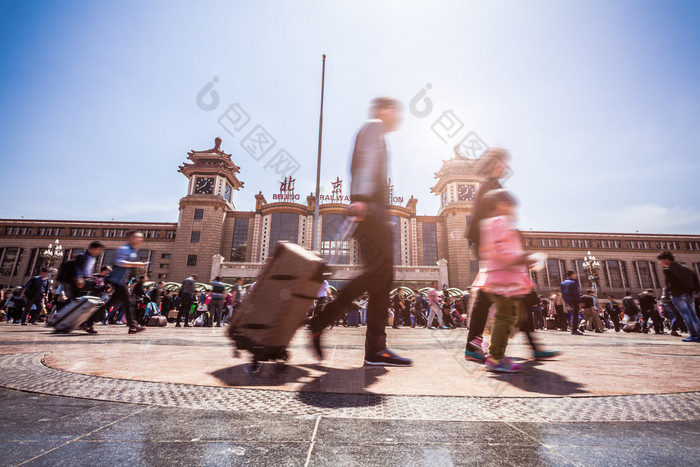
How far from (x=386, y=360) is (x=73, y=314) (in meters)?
4.02

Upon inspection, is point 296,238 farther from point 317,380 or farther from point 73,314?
point 317,380

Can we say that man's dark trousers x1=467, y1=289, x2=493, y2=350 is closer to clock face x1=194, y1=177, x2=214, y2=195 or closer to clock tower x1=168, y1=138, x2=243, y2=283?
Answer: clock tower x1=168, y1=138, x2=243, y2=283

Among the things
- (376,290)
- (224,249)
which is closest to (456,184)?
(224,249)

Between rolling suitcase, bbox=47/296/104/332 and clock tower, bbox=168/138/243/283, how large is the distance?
3411cm

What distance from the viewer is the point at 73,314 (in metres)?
3.97

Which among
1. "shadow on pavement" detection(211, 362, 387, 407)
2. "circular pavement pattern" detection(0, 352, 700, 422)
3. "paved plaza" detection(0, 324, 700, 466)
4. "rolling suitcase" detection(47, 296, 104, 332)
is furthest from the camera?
"rolling suitcase" detection(47, 296, 104, 332)

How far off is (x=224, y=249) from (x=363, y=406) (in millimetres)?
42061

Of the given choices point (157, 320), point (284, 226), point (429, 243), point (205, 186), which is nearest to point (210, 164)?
point (205, 186)

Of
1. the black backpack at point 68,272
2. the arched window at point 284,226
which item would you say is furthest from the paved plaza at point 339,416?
the arched window at point 284,226

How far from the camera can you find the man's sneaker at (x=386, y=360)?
228cm

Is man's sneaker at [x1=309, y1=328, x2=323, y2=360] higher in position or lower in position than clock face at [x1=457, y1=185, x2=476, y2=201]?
lower

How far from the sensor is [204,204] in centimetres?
3931

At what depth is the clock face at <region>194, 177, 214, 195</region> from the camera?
4016 centimetres

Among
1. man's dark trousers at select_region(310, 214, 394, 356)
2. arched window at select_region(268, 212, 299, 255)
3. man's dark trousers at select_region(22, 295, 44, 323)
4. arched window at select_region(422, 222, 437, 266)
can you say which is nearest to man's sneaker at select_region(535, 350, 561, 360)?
man's dark trousers at select_region(310, 214, 394, 356)
